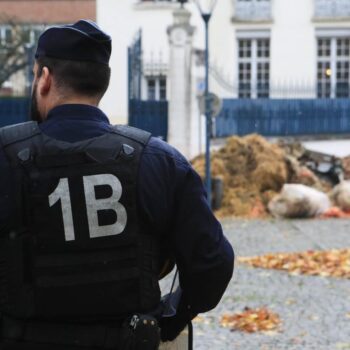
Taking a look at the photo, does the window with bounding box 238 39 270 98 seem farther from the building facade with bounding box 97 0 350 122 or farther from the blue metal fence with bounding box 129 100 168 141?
the blue metal fence with bounding box 129 100 168 141

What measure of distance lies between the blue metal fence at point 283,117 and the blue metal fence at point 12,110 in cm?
643

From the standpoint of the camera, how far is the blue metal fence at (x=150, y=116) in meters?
18.4

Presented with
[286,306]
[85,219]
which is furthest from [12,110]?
[85,219]

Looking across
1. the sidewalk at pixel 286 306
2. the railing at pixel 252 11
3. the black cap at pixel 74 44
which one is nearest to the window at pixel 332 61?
the railing at pixel 252 11

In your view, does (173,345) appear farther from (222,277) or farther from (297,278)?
(297,278)

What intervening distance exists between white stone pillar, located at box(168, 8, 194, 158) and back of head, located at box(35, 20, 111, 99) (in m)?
18.0

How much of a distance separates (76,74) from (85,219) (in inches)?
17.7

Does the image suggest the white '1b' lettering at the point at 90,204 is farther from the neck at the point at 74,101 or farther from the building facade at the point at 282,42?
the building facade at the point at 282,42

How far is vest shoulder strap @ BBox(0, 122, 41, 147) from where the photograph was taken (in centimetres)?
272

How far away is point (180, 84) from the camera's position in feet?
69.1

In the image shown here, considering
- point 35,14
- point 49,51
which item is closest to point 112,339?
point 49,51

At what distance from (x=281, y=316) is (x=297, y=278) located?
2.12m

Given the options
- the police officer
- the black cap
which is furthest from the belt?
the black cap

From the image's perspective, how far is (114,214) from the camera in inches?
106
